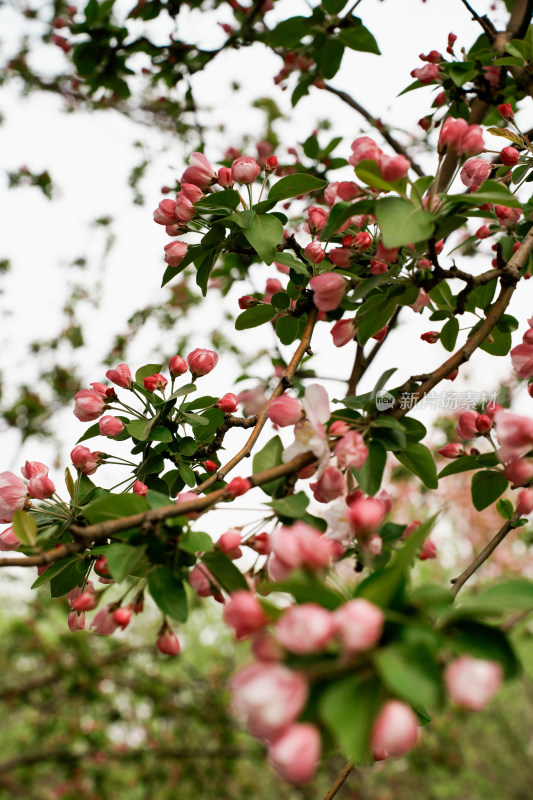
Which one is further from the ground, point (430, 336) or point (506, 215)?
point (506, 215)

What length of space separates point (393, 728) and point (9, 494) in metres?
0.73

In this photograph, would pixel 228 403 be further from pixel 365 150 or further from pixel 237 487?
pixel 365 150

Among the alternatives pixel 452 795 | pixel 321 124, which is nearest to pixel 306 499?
pixel 321 124

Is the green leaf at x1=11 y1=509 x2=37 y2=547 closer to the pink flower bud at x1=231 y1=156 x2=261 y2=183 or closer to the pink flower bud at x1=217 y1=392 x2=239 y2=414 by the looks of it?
the pink flower bud at x1=217 y1=392 x2=239 y2=414

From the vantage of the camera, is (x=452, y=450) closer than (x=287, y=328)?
Yes

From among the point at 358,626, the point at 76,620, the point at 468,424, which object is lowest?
the point at 76,620

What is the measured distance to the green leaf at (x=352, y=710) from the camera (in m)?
0.48

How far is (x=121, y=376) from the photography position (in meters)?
1.18

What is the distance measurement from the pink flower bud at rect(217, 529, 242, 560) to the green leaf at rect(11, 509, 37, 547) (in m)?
0.24

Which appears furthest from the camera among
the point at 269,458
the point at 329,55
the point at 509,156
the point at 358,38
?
the point at 329,55

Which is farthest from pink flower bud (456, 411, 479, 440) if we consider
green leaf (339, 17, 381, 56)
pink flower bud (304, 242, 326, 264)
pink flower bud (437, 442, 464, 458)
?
green leaf (339, 17, 381, 56)

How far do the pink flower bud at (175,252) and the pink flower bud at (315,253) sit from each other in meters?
0.24

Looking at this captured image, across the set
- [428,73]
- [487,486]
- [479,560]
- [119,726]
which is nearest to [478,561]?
[479,560]

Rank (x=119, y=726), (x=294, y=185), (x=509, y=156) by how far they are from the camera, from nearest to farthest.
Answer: (x=294, y=185)
(x=509, y=156)
(x=119, y=726)
